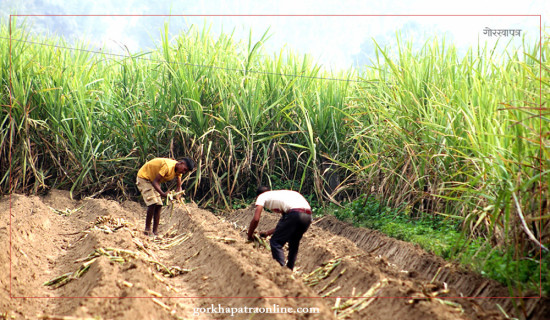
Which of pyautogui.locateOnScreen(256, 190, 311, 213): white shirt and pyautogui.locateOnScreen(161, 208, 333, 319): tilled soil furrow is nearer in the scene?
pyautogui.locateOnScreen(161, 208, 333, 319): tilled soil furrow

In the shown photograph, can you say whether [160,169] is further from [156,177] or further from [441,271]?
Answer: [441,271]

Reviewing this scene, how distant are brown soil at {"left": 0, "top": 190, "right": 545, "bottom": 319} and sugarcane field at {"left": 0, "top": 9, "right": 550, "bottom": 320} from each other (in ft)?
0.08

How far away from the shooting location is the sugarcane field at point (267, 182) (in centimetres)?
410

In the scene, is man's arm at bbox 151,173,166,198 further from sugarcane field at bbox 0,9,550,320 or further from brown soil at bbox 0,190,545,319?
brown soil at bbox 0,190,545,319

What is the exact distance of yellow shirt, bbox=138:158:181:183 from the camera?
6.97m

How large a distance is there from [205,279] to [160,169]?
88.5 inches

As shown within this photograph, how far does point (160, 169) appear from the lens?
702cm

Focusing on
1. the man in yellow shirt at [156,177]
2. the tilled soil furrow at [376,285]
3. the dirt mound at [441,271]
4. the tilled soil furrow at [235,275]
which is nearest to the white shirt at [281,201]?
the tilled soil furrow at [235,275]

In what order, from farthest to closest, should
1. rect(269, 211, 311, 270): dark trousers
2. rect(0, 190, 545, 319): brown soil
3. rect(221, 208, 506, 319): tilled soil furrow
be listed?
rect(269, 211, 311, 270): dark trousers < rect(0, 190, 545, 319): brown soil < rect(221, 208, 506, 319): tilled soil furrow

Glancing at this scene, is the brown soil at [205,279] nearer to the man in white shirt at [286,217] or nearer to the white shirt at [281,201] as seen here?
the man in white shirt at [286,217]

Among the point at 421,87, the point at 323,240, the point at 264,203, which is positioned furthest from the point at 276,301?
the point at 421,87

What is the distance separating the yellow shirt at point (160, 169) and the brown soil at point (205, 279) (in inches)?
27.6

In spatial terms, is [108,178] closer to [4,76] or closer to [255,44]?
[4,76]

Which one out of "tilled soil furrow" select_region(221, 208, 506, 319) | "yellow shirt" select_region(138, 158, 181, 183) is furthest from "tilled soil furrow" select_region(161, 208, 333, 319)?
"yellow shirt" select_region(138, 158, 181, 183)
